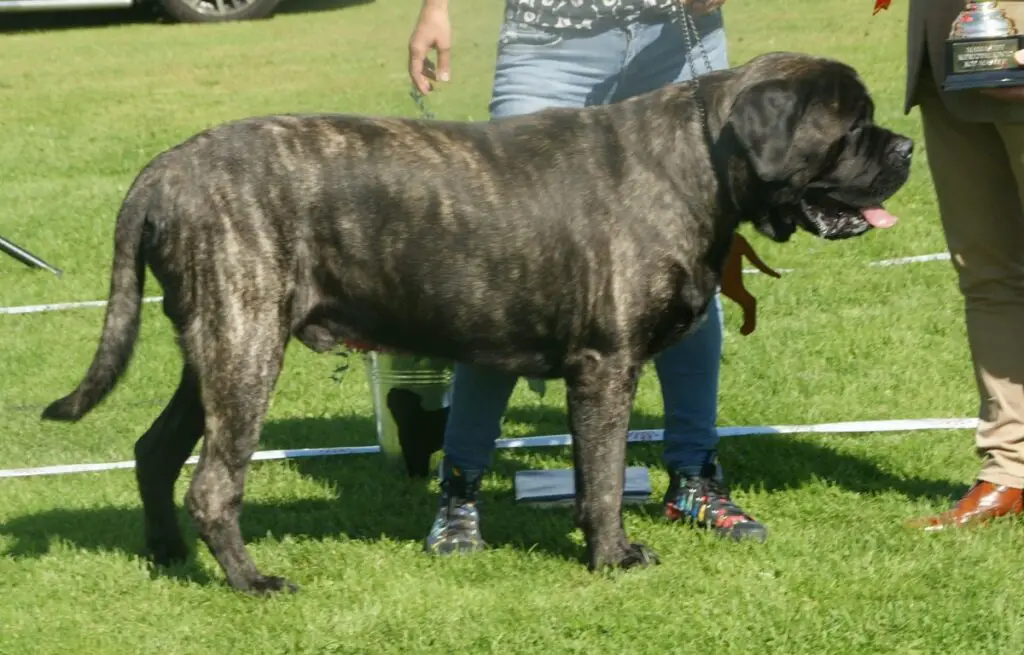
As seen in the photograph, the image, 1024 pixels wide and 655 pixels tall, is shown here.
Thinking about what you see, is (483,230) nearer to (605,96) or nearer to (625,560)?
(605,96)

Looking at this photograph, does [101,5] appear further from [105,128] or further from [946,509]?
[946,509]

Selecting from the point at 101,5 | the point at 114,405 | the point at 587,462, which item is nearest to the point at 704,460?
the point at 587,462

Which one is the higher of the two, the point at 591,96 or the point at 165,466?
the point at 591,96

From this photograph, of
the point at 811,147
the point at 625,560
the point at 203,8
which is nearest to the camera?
the point at 811,147

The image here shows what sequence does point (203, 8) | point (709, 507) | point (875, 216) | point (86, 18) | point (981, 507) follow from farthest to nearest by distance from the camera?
point (86, 18) < point (203, 8) < point (709, 507) < point (981, 507) < point (875, 216)

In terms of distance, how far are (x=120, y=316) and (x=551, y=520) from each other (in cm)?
171

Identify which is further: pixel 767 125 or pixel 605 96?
pixel 605 96

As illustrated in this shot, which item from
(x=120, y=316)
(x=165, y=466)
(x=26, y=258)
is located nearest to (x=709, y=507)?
(x=165, y=466)

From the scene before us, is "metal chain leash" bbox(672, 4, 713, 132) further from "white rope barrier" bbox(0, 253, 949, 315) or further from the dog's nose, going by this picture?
"white rope barrier" bbox(0, 253, 949, 315)

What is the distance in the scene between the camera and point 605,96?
17.0 feet

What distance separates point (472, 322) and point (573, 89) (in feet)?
3.00

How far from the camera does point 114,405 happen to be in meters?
6.85

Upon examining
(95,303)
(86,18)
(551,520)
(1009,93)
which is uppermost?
(1009,93)

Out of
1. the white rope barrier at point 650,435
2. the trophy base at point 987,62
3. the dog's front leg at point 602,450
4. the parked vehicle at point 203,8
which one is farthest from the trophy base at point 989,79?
the parked vehicle at point 203,8
